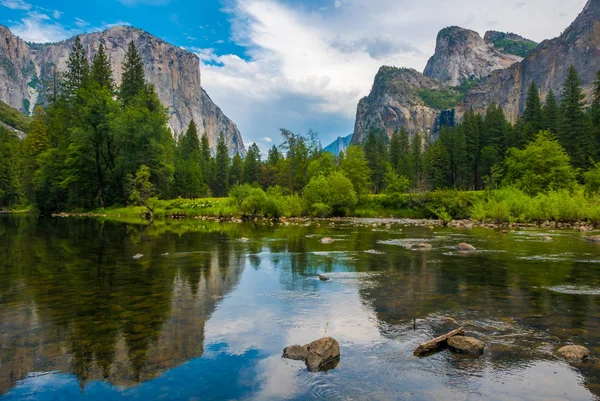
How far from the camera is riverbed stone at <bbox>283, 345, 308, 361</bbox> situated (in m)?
6.97

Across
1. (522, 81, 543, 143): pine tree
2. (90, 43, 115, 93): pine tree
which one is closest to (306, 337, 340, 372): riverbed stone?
(90, 43, 115, 93): pine tree

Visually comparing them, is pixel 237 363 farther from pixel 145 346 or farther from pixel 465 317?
pixel 465 317

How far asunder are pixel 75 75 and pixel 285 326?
264 feet

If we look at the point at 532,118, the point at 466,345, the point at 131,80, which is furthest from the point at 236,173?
the point at 466,345

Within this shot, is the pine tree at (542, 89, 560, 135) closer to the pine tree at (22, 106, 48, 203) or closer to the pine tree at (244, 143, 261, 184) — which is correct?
the pine tree at (244, 143, 261, 184)

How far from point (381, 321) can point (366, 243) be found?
50.3ft

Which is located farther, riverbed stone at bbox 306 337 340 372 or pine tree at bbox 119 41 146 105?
pine tree at bbox 119 41 146 105

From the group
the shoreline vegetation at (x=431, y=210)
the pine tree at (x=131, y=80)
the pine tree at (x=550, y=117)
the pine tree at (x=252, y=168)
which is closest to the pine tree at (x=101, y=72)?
the pine tree at (x=131, y=80)

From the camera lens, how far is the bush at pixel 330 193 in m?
57.8

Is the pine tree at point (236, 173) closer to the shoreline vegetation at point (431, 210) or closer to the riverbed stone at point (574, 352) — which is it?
the shoreline vegetation at point (431, 210)

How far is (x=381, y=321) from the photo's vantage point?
895 centimetres

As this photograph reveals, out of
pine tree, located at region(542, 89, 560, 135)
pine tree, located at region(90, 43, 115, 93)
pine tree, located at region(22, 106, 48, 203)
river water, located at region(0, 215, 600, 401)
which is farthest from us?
pine tree, located at region(542, 89, 560, 135)

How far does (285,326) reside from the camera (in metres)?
8.73

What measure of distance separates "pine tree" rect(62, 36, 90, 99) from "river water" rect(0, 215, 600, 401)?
213ft
